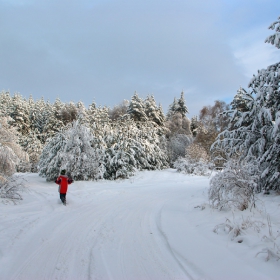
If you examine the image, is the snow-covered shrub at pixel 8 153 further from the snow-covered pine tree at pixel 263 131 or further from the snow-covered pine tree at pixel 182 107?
the snow-covered pine tree at pixel 182 107

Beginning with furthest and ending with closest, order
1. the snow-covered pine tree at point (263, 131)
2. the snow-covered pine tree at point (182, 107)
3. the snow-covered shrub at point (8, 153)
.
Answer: the snow-covered pine tree at point (182, 107) < the snow-covered shrub at point (8, 153) < the snow-covered pine tree at point (263, 131)

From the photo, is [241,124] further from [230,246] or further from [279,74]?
[230,246]

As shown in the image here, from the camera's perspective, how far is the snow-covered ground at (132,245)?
Answer: 3.24 m

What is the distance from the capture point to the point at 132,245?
167 inches

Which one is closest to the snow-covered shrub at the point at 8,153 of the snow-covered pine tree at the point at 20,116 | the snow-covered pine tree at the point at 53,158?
the snow-covered pine tree at the point at 53,158

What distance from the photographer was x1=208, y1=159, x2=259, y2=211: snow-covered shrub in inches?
239

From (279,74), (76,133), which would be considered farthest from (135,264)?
(76,133)

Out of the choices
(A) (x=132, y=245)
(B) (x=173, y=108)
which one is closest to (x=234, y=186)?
(A) (x=132, y=245)

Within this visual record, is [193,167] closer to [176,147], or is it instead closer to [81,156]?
[176,147]

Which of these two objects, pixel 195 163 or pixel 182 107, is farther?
pixel 182 107

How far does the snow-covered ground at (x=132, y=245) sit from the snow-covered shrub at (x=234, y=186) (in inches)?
13.5

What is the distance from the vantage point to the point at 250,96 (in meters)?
8.63

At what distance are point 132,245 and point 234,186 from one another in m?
3.60

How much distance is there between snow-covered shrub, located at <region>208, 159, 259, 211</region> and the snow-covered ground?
34 cm
